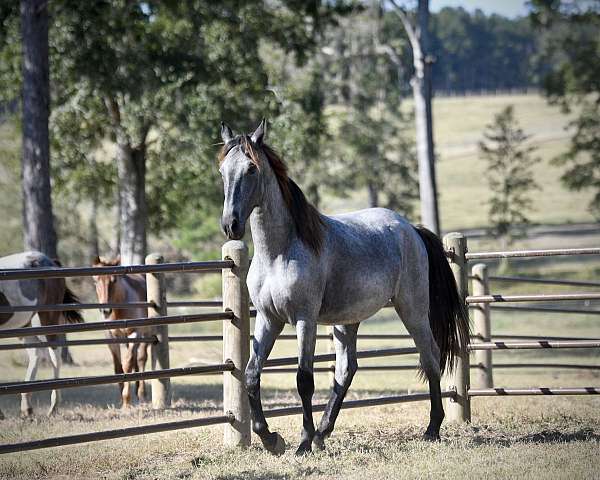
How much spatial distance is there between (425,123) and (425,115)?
26 cm

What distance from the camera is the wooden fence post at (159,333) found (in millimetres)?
9633

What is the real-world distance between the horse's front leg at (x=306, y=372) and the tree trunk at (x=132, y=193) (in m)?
16.6

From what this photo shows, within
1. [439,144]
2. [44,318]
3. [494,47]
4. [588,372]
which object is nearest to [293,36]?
[588,372]

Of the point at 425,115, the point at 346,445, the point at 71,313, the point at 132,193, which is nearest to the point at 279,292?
the point at 346,445

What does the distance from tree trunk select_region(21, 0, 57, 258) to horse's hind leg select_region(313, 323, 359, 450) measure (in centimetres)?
854

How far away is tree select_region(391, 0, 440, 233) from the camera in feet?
Result: 66.9

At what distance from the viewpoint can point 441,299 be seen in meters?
7.81

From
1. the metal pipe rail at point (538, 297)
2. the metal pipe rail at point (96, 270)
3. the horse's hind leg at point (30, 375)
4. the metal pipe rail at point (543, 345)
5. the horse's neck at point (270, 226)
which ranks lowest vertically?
the horse's hind leg at point (30, 375)

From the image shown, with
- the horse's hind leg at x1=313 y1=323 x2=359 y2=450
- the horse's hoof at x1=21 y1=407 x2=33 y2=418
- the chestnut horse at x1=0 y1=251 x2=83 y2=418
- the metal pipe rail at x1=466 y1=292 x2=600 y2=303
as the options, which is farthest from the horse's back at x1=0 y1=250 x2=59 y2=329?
the metal pipe rail at x1=466 y1=292 x2=600 y2=303

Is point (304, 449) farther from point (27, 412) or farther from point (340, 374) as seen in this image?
point (27, 412)

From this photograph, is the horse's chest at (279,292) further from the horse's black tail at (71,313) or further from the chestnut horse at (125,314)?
the horse's black tail at (71,313)

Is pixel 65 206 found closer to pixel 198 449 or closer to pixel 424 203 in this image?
pixel 424 203

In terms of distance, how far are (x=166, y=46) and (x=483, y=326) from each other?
13785 millimetres

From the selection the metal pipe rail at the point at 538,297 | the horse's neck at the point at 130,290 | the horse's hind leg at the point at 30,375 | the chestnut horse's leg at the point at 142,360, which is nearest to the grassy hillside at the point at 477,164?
the horse's neck at the point at 130,290
